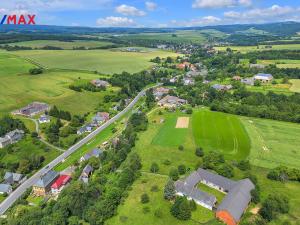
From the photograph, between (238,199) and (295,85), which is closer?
(238,199)

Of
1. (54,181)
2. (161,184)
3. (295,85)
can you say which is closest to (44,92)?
(54,181)

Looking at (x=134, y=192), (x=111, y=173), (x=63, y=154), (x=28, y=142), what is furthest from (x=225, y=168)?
(x=28, y=142)

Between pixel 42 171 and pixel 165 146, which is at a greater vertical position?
pixel 165 146

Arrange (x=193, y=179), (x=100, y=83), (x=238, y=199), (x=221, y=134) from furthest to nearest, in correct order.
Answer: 1. (x=100, y=83)
2. (x=221, y=134)
3. (x=193, y=179)
4. (x=238, y=199)

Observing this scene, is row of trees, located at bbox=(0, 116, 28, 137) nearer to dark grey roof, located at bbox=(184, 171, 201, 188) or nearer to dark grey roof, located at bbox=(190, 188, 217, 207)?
dark grey roof, located at bbox=(184, 171, 201, 188)

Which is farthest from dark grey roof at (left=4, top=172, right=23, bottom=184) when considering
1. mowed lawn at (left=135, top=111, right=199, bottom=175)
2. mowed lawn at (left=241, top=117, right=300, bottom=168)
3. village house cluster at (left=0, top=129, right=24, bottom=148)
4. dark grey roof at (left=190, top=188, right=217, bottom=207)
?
mowed lawn at (left=241, top=117, right=300, bottom=168)

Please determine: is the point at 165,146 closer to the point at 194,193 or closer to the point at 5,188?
the point at 194,193
